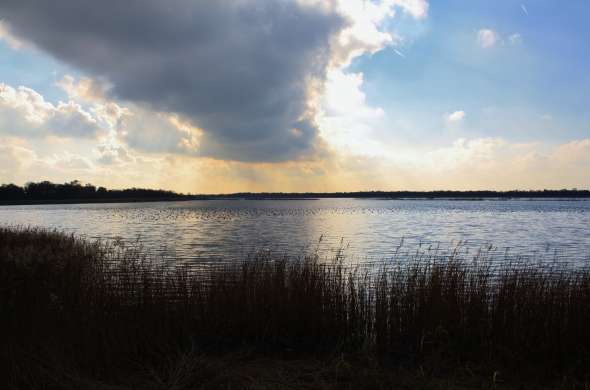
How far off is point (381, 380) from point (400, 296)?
2.86m

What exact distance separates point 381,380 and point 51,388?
4.32 meters

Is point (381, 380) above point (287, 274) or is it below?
below

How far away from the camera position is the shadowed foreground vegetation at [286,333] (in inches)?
237

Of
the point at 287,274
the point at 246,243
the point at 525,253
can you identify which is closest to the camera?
the point at 287,274

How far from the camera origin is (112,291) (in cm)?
880

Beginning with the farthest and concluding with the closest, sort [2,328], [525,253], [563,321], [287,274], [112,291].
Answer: [525,253] < [287,274] < [112,291] < [563,321] < [2,328]

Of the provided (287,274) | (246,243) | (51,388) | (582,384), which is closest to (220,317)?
(287,274)

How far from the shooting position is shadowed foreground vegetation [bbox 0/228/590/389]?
19.8ft

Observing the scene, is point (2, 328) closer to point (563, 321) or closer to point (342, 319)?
point (342, 319)

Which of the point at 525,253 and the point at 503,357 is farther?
the point at 525,253

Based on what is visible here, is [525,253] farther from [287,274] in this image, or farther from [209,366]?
[209,366]

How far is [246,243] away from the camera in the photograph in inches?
1104

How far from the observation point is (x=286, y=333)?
8086mm

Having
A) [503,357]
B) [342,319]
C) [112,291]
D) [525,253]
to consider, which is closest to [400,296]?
[342,319]
